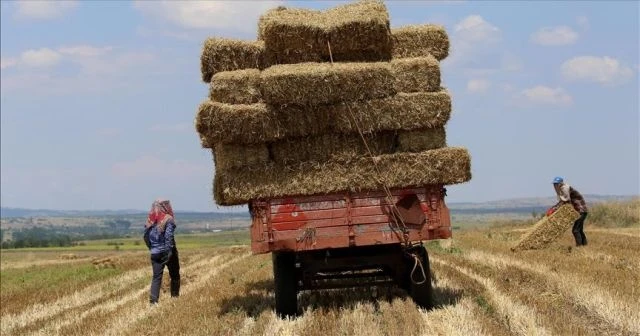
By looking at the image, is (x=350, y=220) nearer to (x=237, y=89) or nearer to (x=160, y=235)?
(x=237, y=89)

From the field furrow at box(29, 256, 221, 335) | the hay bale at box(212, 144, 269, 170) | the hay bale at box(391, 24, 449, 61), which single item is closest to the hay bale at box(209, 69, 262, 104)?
the hay bale at box(212, 144, 269, 170)

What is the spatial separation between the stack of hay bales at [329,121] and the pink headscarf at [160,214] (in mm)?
3656

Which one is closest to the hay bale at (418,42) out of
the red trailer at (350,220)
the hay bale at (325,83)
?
the hay bale at (325,83)

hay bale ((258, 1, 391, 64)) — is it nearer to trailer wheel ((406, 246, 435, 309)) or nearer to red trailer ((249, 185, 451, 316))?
red trailer ((249, 185, 451, 316))

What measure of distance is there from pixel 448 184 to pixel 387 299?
223 cm

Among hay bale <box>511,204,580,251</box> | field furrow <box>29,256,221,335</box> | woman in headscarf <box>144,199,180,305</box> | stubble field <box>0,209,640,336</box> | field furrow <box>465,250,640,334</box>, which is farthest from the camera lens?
hay bale <box>511,204,580,251</box>

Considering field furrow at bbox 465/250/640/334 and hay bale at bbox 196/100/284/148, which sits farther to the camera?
hay bale at bbox 196/100/284/148

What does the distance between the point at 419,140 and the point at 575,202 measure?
1041 centimetres

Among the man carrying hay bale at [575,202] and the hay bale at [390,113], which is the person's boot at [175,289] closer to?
the hay bale at [390,113]

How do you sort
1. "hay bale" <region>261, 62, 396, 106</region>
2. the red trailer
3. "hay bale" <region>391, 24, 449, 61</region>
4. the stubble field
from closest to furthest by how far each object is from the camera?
the stubble field → "hay bale" <region>261, 62, 396, 106</region> → the red trailer → "hay bale" <region>391, 24, 449, 61</region>

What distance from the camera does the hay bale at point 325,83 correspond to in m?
8.77

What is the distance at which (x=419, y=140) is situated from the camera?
355 inches

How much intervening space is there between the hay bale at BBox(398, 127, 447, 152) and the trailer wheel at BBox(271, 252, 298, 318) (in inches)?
85.7

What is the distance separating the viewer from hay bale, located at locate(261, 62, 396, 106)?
8766 millimetres
